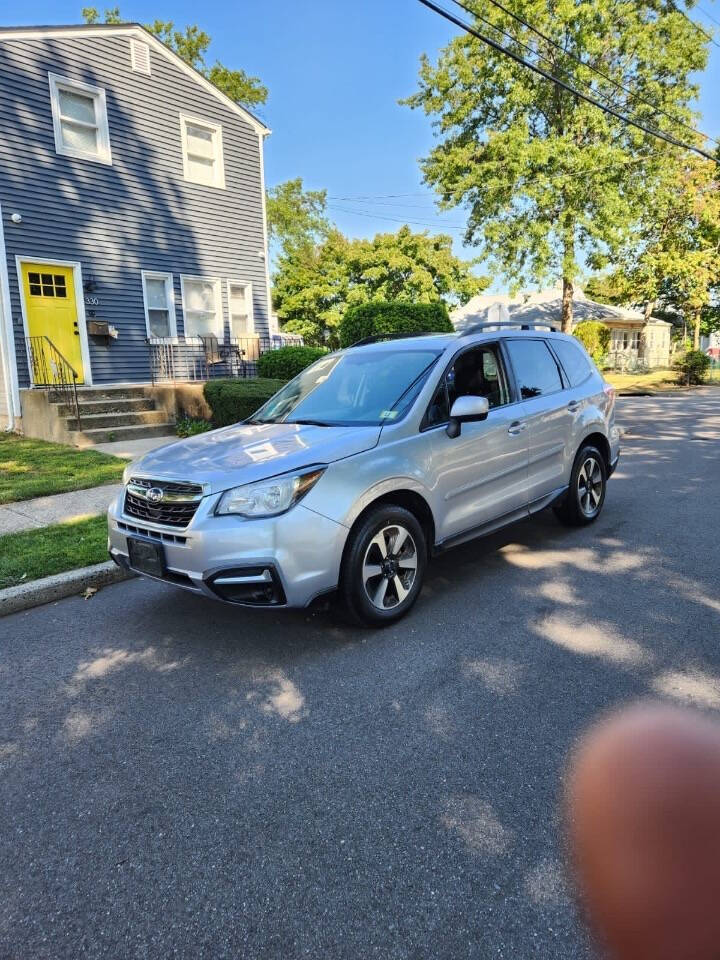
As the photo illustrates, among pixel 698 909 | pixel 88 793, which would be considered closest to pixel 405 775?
pixel 698 909

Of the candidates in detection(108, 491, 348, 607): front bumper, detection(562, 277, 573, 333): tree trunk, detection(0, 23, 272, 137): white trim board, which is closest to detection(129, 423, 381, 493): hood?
detection(108, 491, 348, 607): front bumper

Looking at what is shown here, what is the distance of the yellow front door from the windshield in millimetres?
9411

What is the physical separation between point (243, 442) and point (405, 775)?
94.1 inches

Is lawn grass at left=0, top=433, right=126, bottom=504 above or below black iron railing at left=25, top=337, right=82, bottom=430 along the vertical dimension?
below

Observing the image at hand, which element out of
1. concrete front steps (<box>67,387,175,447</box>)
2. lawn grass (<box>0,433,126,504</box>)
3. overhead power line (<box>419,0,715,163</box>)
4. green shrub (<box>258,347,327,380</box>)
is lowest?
lawn grass (<box>0,433,126,504</box>)

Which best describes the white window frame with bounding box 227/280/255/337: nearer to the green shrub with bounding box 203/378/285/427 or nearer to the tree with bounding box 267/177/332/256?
the green shrub with bounding box 203/378/285/427

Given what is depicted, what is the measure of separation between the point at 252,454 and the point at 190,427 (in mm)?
8315

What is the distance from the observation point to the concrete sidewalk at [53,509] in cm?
632

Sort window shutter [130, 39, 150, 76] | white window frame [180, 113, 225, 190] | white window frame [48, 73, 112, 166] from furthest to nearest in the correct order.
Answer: white window frame [180, 113, 225, 190] → window shutter [130, 39, 150, 76] → white window frame [48, 73, 112, 166]

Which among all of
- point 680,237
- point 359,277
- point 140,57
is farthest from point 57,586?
point 359,277

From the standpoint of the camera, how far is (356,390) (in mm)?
4781

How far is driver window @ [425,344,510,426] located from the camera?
14.7 feet

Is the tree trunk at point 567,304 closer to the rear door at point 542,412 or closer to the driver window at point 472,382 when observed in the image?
the rear door at point 542,412

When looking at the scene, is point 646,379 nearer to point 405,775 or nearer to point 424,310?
point 424,310
